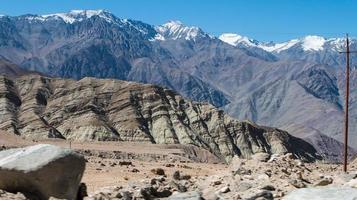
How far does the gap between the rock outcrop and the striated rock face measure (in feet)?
395

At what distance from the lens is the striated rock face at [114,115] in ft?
484

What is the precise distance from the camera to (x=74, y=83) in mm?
169000

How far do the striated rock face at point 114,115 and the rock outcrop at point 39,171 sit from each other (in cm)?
12046

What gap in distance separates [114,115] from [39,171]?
455 feet

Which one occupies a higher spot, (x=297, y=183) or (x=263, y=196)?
(x=297, y=183)

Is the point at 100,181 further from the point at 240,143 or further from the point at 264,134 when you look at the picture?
the point at 264,134

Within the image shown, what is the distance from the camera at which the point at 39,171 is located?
18125 millimetres

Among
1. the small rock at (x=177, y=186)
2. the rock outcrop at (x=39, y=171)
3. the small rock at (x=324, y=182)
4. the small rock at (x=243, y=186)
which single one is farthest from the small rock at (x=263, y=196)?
the rock outcrop at (x=39, y=171)

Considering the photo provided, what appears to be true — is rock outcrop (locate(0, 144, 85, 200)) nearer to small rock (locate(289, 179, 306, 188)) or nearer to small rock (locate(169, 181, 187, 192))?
small rock (locate(169, 181, 187, 192))

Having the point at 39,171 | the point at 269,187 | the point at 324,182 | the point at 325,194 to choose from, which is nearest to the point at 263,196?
the point at 269,187

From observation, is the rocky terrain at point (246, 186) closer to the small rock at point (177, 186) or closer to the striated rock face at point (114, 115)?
the small rock at point (177, 186)

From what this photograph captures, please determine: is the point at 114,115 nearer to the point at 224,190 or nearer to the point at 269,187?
the point at 224,190

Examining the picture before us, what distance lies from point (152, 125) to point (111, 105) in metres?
11.6

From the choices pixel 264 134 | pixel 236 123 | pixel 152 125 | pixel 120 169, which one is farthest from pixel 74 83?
pixel 120 169
